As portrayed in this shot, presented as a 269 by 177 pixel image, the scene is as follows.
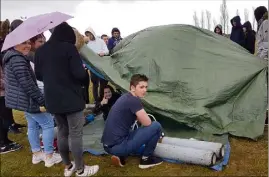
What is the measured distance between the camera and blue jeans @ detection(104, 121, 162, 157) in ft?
12.6

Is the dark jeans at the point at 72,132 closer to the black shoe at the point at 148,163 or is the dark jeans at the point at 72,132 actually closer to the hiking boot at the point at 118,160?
the hiking boot at the point at 118,160

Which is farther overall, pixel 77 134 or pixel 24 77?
pixel 24 77

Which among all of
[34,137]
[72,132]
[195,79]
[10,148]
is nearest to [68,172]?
[72,132]

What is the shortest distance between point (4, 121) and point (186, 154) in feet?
9.66

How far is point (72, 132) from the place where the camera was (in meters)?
3.58

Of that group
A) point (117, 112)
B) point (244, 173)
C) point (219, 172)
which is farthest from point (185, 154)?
point (117, 112)

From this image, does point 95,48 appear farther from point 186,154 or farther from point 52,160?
point 186,154

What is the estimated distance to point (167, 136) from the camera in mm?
4855

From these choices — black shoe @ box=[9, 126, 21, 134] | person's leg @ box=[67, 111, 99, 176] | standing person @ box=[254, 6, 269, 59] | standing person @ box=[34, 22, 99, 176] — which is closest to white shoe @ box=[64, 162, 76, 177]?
person's leg @ box=[67, 111, 99, 176]

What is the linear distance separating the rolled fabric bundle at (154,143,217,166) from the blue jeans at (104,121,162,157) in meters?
0.27

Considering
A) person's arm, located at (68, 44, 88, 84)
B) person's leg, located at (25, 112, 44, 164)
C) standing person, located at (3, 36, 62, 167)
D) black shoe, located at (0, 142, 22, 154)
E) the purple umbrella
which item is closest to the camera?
person's arm, located at (68, 44, 88, 84)

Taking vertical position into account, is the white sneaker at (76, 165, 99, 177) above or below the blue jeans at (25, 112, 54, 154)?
below

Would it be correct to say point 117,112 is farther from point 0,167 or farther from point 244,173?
point 0,167

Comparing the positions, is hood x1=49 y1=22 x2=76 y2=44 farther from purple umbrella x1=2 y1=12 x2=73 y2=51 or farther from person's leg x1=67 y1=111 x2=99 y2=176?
person's leg x1=67 y1=111 x2=99 y2=176
